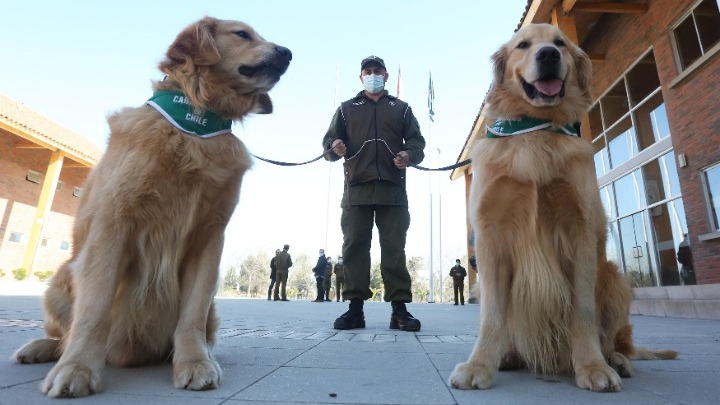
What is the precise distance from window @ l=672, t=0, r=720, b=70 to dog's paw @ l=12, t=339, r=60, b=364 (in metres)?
10.6

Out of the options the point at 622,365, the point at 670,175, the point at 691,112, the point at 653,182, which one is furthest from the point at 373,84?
the point at 653,182

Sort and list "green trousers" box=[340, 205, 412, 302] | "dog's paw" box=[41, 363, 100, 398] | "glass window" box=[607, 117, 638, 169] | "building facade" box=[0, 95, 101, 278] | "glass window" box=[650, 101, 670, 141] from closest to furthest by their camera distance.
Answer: "dog's paw" box=[41, 363, 100, 398]
"green trousers" box=[340, 205, 412, 302]
"glass window" box=[650, 101, 670, 141]
"glass window" box=[607, 117, 638, 169]
"building facade" box=[0, 95, 101, 278]

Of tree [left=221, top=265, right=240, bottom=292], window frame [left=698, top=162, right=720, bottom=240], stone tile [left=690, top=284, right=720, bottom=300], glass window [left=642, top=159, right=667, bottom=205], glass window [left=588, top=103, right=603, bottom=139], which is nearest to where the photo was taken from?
stone tile [left=690, top=284, right=720, bottom=300]

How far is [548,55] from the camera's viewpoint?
231 centimetres

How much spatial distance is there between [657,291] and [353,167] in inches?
321

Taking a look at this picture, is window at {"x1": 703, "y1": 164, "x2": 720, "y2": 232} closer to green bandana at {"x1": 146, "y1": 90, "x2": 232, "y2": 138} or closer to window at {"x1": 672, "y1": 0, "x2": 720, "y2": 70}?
window at {"x1": 672, "y1": 0, "x2": 720, "y2": 70}

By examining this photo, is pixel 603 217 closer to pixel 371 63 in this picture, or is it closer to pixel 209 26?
pixel 209 26

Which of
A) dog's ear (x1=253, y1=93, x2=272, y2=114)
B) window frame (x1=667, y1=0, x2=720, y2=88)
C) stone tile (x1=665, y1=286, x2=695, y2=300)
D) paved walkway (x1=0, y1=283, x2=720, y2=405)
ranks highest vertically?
window frame (x1=667, y1=0, x2=720, y2=88)

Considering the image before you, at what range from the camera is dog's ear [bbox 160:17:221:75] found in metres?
2.16

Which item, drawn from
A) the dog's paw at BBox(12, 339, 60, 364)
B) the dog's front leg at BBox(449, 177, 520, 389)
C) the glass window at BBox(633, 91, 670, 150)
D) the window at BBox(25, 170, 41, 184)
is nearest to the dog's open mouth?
the dog's front leg at BBox(449, 177, 520, 389)

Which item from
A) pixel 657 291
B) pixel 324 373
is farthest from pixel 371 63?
pixel 657 291

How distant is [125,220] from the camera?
1.72 metres

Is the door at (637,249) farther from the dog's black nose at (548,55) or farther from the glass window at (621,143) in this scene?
the dog's black nose at (548,55)

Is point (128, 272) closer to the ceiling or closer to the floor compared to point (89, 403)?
closer to the ceiling
